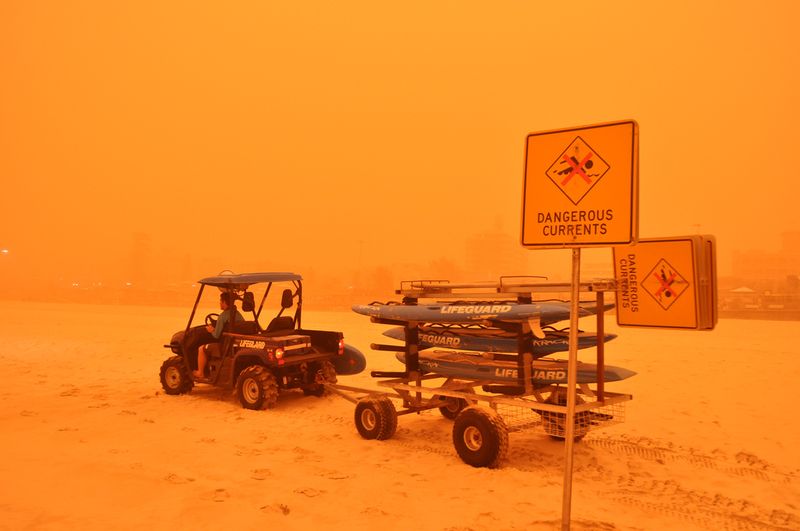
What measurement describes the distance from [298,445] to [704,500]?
4.45 metres

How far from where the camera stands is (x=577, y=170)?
12.6 ft

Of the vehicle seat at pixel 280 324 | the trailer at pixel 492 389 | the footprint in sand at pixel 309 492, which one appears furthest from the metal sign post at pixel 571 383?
the vehicle seat at pixel 280 324

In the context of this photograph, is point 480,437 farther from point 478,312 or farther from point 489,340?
point 478,312

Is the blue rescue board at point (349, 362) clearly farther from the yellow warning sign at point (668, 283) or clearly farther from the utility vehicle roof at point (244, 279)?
the yellow warning sign at point (668, 283)

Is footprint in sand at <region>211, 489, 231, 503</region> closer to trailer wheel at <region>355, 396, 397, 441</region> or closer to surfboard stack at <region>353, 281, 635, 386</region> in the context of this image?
trailer wheel at <region>355, 396, 397, 441</region>

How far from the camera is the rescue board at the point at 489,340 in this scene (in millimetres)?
6996

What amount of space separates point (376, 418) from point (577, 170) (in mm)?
4677

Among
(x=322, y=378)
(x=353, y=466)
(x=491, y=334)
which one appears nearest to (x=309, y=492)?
(x=353, y=466)

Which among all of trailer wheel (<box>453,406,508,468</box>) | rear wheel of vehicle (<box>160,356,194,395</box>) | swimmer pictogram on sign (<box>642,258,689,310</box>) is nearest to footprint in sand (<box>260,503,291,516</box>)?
trailer wheel (<box>453,406,508,468</box>)

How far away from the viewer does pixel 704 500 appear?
554 cm

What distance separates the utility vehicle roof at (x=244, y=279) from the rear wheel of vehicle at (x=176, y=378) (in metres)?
1.58

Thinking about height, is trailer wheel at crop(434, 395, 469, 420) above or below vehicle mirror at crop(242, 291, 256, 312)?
below

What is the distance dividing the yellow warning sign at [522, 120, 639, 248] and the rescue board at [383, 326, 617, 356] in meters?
2.98

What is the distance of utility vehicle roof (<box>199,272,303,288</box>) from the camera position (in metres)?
9.70
